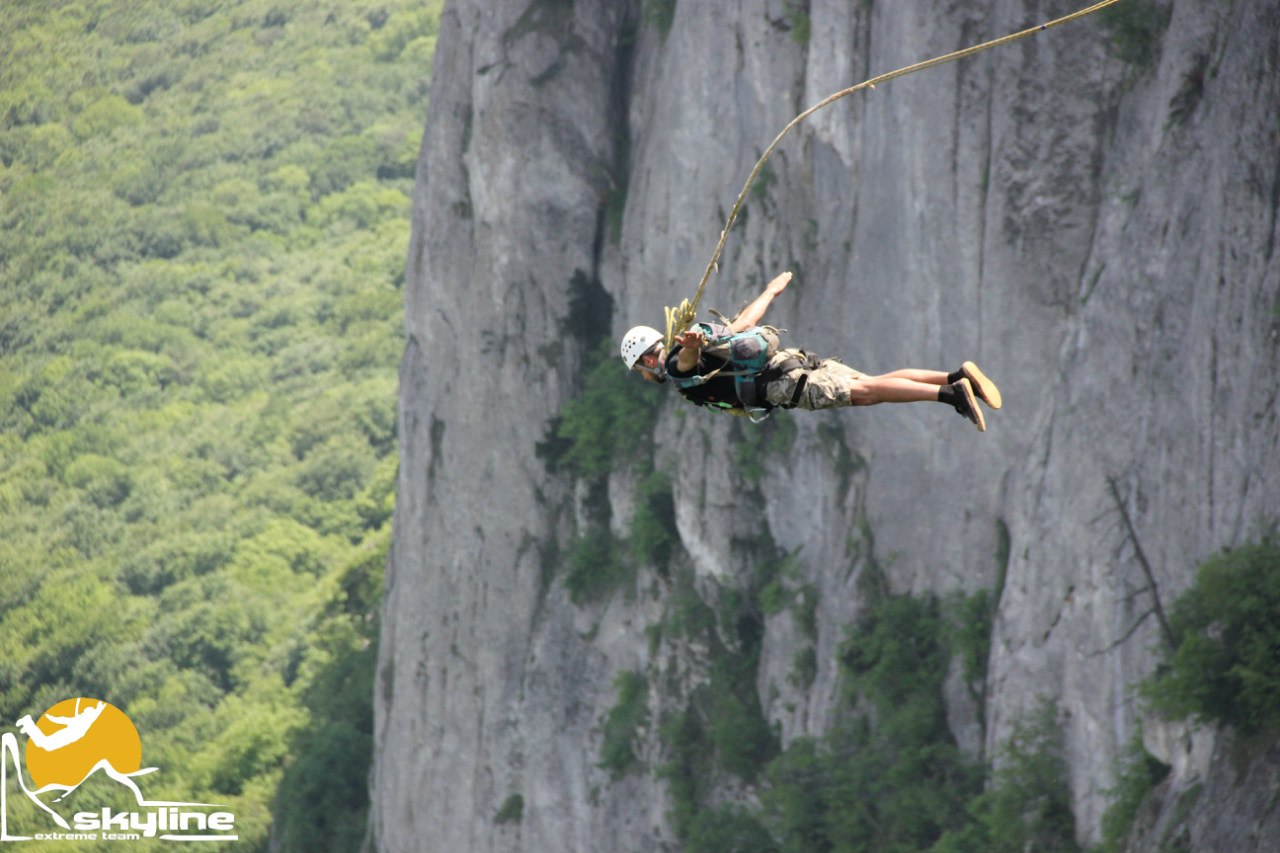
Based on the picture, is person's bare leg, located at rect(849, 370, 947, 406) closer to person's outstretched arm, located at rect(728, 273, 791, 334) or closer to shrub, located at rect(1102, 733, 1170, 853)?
person's outstretched arm, located at rect(728, 273, 791, 334)

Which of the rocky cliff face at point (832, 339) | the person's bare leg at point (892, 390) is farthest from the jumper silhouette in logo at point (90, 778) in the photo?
the person's bare leg at point (892, 390)

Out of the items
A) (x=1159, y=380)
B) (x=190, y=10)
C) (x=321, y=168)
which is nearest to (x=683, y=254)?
(x=1159, y=380)

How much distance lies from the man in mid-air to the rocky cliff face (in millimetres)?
5009

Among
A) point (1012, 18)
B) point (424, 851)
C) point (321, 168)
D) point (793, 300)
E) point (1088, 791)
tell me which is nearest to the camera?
point (1088, 791)

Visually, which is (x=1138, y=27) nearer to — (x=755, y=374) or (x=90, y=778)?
(x=755, y=374)

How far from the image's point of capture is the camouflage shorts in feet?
47.4

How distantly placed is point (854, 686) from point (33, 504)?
178 feet

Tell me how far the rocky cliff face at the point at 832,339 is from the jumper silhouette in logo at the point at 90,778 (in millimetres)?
13853

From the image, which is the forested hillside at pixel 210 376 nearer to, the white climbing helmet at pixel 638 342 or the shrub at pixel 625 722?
the shrub at pixel 625 722

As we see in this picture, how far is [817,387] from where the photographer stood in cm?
1447

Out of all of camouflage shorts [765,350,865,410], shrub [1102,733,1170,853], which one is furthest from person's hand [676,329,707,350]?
shrub [1102,733,1170,853]

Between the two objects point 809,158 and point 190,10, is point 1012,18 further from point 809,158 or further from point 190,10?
point 190,10

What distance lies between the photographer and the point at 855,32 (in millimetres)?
26000

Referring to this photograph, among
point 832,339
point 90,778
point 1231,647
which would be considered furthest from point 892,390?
point 90,778
